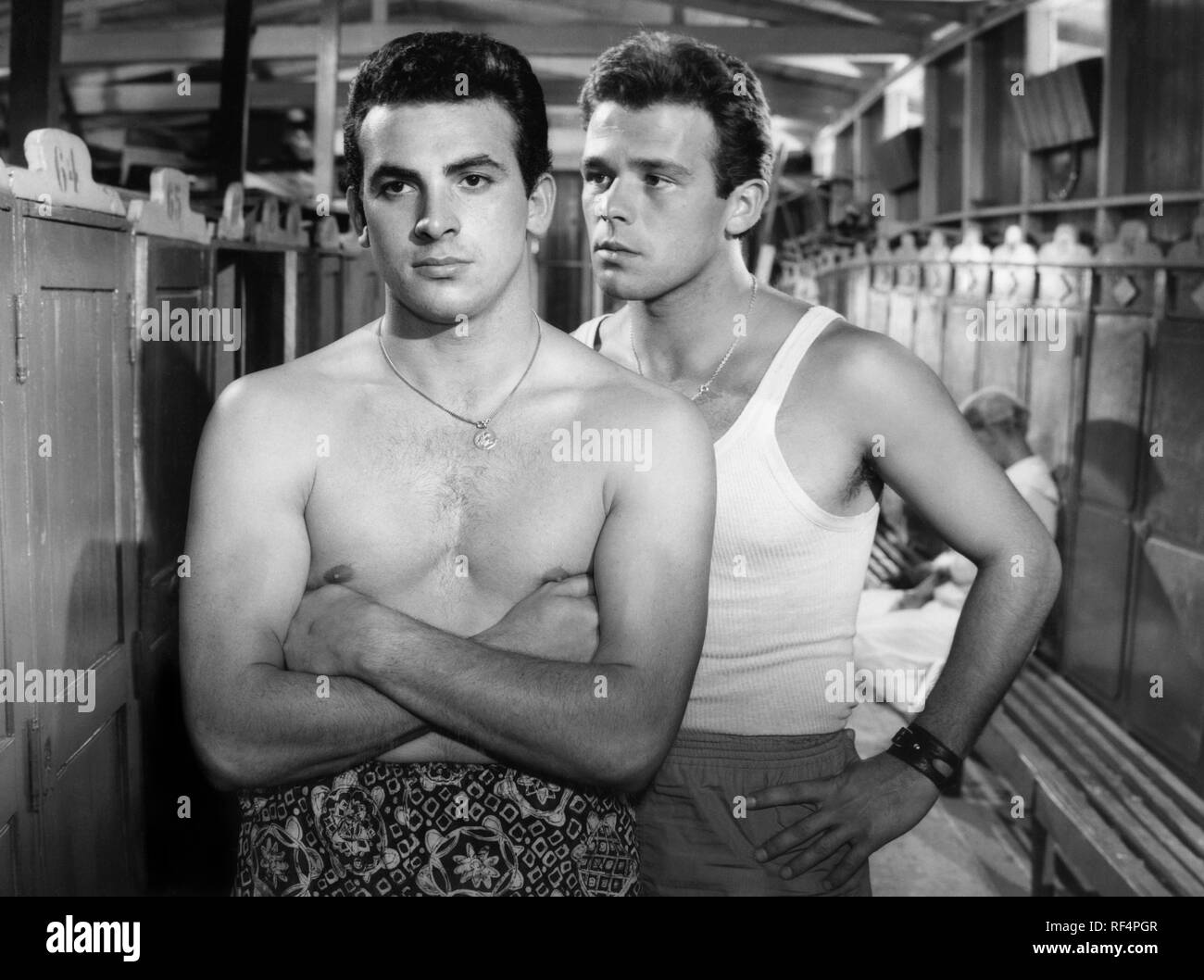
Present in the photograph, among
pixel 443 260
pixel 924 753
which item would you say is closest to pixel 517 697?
pixel 443 260

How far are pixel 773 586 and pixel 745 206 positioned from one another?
0.59 m

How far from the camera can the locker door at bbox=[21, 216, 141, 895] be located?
1969 mm

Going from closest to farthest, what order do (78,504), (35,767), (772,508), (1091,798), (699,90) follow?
(772,508)
(699,90)
(35,767)
(78,504)
(1091,798)

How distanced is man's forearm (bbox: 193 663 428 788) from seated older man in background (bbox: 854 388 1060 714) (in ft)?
9.89

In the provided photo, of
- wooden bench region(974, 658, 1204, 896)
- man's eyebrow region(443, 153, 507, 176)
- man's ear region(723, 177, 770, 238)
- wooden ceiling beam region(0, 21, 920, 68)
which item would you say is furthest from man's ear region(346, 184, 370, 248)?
wooden ceiling beam region(0, 21, 920, 68)

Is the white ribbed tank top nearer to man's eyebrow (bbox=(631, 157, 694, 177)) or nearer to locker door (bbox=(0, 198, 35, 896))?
man's eyebrow (bbox=(631, 157, 694, 177))

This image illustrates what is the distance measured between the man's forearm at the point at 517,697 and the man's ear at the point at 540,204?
0.47m

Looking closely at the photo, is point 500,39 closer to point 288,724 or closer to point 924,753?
point 924,753

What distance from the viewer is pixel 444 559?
1.39 m

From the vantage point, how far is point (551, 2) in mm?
5258

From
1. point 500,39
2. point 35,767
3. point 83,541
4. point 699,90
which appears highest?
point 500,39

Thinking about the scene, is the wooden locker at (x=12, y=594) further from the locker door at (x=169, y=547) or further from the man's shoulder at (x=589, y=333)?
the man's shoulder at (x=589, y=333)

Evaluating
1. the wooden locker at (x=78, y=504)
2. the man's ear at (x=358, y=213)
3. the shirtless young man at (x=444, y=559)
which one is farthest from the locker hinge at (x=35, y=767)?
the man's ear at (x=358, y=213)
